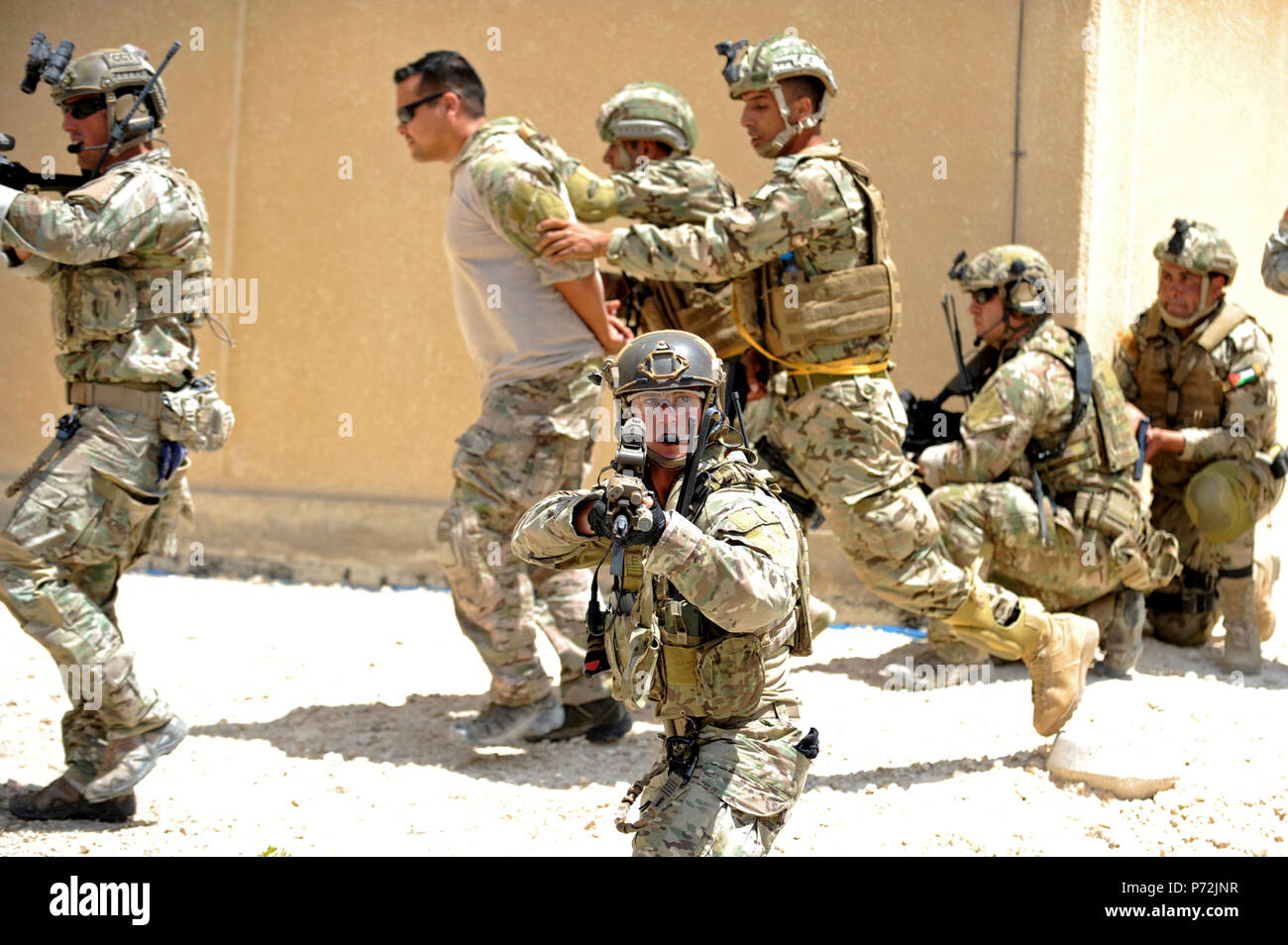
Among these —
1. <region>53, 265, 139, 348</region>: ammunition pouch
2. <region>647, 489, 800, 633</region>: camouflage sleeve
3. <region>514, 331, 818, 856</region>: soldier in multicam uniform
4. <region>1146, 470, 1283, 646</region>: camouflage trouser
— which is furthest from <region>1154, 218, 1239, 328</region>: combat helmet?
<region>53, 265, 139, 348</region>: ammunition pouch

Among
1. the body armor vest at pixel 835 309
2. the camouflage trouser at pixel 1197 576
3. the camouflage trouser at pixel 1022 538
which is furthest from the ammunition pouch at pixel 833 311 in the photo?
the camouflage trouser at pixel 1197 576

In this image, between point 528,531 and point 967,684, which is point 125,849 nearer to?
point 528,531

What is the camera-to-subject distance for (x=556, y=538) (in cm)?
309

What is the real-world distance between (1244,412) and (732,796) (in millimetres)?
4115

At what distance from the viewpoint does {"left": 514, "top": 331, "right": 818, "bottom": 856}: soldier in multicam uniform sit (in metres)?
3.00

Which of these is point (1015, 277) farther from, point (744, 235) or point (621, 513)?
point (621, 513)

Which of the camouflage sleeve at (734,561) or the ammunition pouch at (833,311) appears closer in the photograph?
the camouflage sleeve at (734,561)

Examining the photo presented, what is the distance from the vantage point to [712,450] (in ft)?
10.7

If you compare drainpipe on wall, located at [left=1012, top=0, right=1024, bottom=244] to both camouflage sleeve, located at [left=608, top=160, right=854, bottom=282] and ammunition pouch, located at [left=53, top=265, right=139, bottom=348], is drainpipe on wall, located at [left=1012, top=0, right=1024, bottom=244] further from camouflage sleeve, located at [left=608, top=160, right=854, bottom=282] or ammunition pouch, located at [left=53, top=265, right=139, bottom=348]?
ammunition pouch, located at [left=53, top=265, right=139, bottom=348]

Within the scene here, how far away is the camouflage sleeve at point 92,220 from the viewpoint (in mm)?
4062

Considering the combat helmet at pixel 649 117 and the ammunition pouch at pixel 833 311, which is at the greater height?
the combat helmet at pixel 649 117

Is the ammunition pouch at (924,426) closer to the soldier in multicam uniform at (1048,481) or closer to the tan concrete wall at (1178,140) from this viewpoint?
the soldier in multicam uniform at (1048,481)

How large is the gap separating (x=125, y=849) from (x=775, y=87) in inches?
124

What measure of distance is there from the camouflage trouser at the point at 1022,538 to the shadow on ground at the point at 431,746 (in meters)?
1.50
